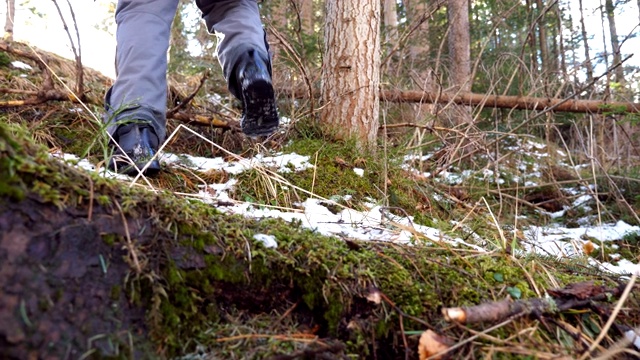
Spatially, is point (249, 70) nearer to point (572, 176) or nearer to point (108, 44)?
point (572, 176)

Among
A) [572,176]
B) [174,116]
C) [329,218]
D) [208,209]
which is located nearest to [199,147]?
[174,116]

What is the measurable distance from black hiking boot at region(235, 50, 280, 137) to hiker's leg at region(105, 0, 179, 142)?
427 millimetres

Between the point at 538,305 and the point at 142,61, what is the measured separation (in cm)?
211

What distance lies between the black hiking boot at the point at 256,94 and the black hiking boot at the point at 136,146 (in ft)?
1.85

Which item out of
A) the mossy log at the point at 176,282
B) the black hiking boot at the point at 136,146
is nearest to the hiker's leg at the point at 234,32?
the black hiking boot at the point at 136,146

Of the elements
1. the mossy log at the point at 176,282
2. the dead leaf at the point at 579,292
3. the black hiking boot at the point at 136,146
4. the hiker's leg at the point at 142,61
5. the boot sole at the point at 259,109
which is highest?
the hiker's leg at the point at 142,61

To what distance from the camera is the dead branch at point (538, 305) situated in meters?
1.04

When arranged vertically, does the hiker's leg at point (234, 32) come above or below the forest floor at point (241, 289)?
above

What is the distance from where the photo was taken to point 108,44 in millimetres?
7906

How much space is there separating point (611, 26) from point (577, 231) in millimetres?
16341

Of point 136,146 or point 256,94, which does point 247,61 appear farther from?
point 136,146

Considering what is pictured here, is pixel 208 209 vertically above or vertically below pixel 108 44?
below

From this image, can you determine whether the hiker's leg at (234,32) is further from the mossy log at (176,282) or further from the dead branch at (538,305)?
the dead branch at (538,305)

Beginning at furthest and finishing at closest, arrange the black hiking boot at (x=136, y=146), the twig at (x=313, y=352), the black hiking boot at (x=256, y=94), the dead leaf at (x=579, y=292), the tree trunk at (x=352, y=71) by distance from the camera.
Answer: the tree trunk at (x=352, y=71) → the black hiking boot at (x=256, y=94) → the black hiking boot at (x=136, y=146) → the dead leaf at (x=579, y=292) → the twig at (x=313, y=352)
